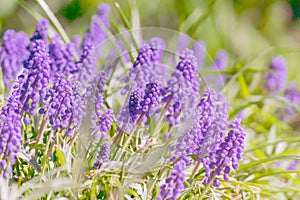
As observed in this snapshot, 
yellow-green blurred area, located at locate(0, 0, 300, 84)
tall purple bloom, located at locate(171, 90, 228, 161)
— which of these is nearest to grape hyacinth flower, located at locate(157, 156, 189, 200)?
tall purple bloom, located at locate(171, 90, 228, 161)

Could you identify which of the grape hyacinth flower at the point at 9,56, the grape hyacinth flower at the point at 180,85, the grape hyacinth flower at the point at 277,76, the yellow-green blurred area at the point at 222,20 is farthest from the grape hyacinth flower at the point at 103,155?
the yellow-green blurred area at the point at 222,20

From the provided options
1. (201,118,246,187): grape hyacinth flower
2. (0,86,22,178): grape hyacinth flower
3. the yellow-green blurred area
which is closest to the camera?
(0,86,22,178): grape hyacinth flower

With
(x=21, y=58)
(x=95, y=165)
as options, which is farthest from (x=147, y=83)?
(x=21, y=58)

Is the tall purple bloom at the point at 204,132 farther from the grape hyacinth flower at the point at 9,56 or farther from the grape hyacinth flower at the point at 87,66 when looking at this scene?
the grape hyacinth flower at the point at 9,56

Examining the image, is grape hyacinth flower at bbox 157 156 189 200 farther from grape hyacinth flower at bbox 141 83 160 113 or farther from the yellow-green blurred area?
the yellow-green blurred area

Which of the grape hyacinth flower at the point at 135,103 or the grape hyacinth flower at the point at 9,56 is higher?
the grape hyacinth flower at the point at 9,56

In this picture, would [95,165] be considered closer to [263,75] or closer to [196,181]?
[196,181]
